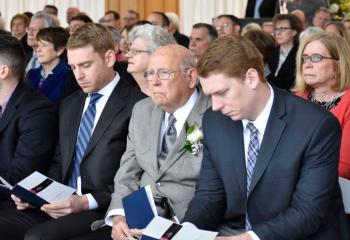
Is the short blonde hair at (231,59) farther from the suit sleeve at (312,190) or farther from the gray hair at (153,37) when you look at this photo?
the gray hair at (153,37)

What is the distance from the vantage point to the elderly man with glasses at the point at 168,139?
3949 mm

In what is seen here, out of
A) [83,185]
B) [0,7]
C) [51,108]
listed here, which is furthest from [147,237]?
[0,7]

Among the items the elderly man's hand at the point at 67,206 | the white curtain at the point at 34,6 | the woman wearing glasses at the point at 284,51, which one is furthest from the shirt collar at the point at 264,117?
the white curtain at the point at 34,6

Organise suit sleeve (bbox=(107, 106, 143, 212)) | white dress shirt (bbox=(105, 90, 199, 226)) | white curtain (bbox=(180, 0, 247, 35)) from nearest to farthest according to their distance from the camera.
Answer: white dress shirt (bbox=(105, 90, 199, 226))
suit sleeve (bbox=(107, 106, 143, 212))
white curtain (bbox=(180, 0, 247, 35))

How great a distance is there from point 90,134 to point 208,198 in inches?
45.5

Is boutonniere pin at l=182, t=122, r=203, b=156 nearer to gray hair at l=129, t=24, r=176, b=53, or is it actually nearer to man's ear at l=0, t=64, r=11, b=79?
gray hair at l=129, t=24, r=176, b=53

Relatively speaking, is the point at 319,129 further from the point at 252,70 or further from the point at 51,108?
the point at 51,108

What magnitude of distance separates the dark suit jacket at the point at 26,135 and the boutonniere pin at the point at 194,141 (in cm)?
117

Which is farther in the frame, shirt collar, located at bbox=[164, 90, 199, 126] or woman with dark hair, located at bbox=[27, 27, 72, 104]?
woman with dark hair, located at bbox=[27, 27, 72, 104]

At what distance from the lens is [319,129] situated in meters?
3.27

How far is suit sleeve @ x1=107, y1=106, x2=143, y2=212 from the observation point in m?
4.16

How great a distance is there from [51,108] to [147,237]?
71.5 inches

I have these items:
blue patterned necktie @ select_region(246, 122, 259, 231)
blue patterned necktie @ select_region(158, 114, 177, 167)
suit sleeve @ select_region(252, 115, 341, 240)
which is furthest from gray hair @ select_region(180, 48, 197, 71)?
suit sleeve @ select_region(252, 115, 341, 240)

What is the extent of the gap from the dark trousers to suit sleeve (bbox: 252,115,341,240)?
118 cm
